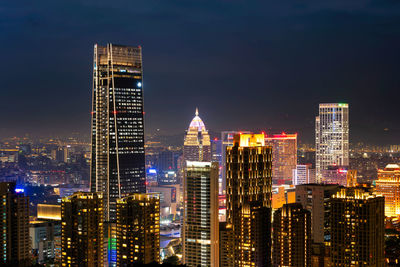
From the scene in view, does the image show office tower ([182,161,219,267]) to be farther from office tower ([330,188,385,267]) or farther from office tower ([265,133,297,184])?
office tower ([265,133,297,184])

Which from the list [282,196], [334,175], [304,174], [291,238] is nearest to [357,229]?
[291,238]

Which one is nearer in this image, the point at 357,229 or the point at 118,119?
the point at 357,229

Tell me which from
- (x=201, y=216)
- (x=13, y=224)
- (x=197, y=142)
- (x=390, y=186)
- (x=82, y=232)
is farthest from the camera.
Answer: (x=197, y=142)

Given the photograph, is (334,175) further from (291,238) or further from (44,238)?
(291,238)

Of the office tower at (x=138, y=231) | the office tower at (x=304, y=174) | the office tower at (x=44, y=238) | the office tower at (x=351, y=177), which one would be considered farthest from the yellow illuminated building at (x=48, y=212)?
the office tower at (x=351, y=177)

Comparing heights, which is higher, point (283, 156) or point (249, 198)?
point (283, 156)
